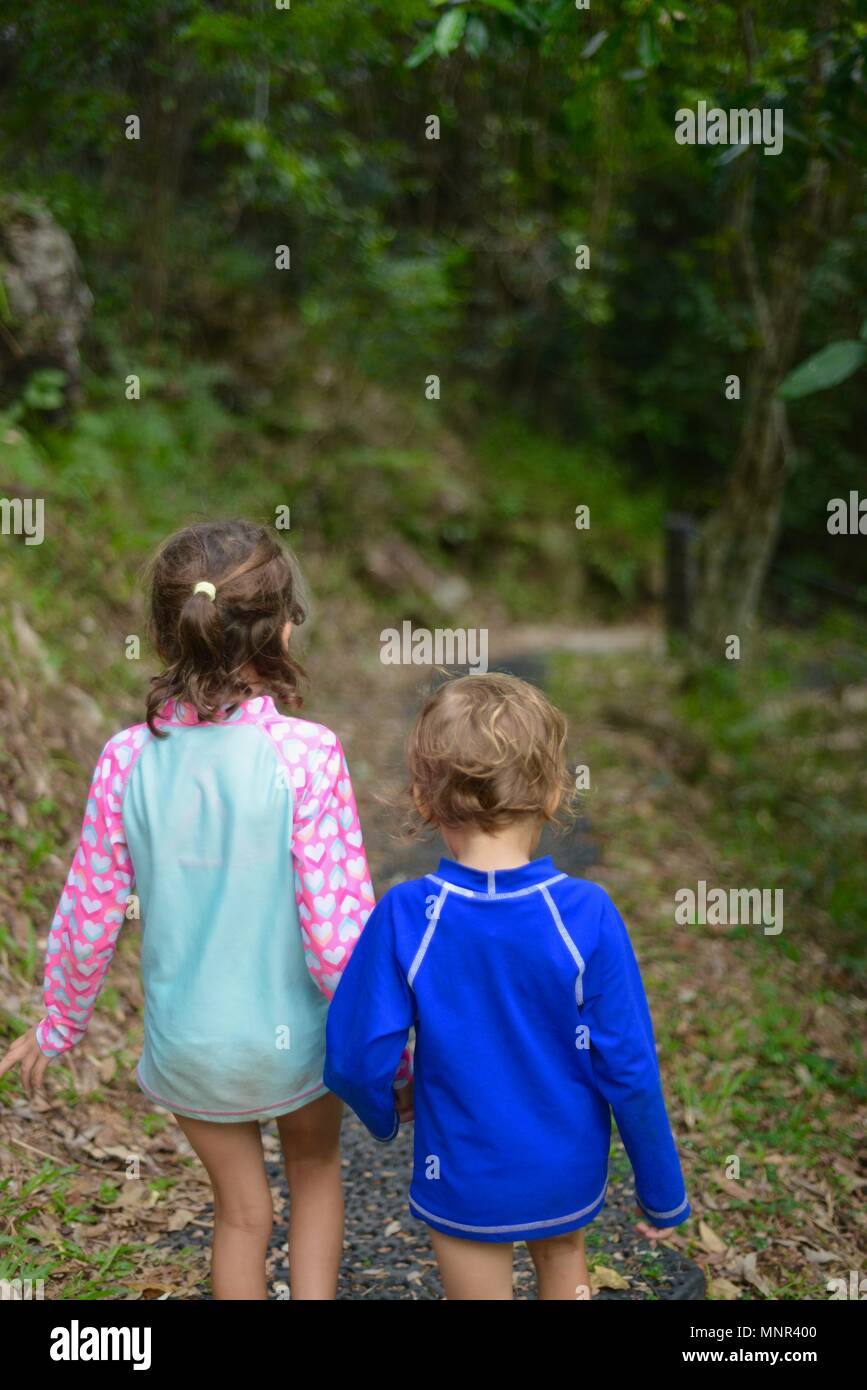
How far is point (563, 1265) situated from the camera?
82.1 inches

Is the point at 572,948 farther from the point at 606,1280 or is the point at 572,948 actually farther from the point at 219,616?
the point at 606,1280

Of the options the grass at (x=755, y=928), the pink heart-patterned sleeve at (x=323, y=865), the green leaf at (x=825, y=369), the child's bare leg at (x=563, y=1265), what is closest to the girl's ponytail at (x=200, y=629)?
the pink heart-patterned sleeve at (x=323, y=865)

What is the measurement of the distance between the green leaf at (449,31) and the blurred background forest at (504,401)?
0.06ft

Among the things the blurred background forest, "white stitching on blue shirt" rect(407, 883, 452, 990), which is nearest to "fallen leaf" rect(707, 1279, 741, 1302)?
the blurred background forest

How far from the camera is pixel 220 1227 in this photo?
7.25 feet

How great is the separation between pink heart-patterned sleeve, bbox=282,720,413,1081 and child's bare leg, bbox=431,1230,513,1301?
0.29m

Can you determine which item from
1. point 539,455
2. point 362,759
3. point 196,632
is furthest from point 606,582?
point 196,632

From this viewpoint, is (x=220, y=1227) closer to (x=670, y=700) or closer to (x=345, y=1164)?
(x=345, y=1164)

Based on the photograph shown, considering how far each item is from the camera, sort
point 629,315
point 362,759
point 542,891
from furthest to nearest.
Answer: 1. point 629,315
2. point 362,759
3. point 542,891

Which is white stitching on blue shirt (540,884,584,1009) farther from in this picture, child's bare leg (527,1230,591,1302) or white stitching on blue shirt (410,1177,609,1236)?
child's bare leg (527,1230,591,1302)

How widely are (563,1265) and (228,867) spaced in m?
0.92

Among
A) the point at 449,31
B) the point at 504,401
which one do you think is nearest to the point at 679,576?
the point at 504,401

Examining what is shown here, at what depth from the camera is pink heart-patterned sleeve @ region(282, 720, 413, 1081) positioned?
2.08 m
